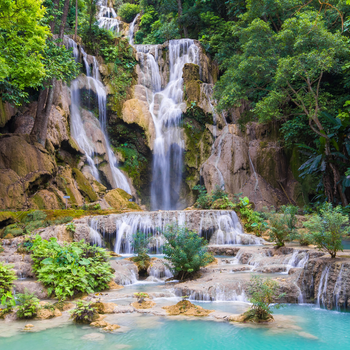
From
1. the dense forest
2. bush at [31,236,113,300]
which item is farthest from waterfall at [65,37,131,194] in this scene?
bush at [31,236,113,300]

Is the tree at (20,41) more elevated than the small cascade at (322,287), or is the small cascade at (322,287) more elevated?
the tree at (20,41)

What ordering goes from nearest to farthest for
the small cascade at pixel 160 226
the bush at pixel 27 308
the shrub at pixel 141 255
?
the bush at pixel 27 308
the shrub at pixel 141 255
the small cascade at pixel 160 226

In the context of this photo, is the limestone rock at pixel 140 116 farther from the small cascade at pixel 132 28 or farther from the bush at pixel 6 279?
the bush at pixel 6 279

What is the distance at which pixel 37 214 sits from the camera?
1145cm

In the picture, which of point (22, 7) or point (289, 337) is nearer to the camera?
point (289, 337)

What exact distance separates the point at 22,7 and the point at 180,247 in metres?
9.11

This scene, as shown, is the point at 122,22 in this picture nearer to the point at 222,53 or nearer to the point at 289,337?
the point at 222,53

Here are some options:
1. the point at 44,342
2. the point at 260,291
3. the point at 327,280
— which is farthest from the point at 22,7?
the point at 327,280

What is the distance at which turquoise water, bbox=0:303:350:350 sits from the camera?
4.22 m

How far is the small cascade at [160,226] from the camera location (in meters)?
11.9

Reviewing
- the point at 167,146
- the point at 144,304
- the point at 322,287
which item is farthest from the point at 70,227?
the point at 167,146

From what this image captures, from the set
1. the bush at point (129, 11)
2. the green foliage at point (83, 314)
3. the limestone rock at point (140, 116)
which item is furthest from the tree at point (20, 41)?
the bush at point (129, 11)

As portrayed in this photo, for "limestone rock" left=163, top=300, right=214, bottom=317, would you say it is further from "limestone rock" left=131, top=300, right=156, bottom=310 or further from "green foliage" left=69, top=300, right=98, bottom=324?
"green foliage" left=69, top=300, right=98, bottom=324

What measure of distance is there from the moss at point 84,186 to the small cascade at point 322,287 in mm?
12182
